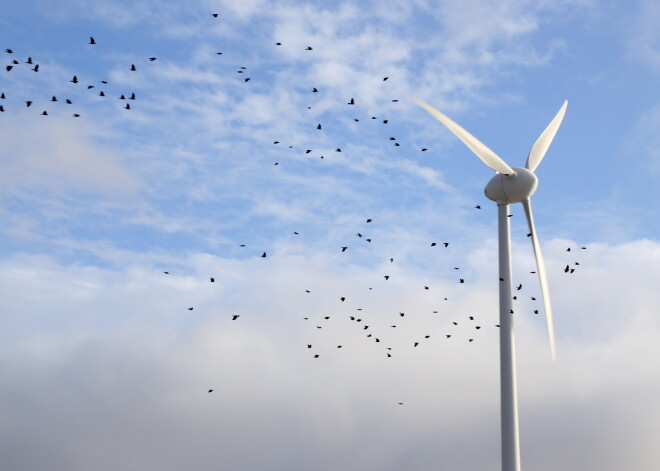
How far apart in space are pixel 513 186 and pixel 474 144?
5.34 meters

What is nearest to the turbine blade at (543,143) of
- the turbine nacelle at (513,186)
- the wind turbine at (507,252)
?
the wind turbine at (507,252)

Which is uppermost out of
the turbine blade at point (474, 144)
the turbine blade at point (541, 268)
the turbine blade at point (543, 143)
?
the turbine blade at point (543, 143)

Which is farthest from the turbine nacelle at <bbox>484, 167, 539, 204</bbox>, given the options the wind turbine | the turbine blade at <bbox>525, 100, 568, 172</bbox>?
the turbine blade at <bbox>525, 100, 568, 172</bbox>

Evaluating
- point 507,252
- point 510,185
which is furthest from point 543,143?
point 507,252

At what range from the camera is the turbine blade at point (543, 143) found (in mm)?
88000

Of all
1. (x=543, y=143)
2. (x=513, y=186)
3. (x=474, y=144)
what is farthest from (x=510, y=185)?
(x=543, y=143)

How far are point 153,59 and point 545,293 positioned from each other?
141 feet

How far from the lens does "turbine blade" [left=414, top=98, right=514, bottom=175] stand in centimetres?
8194

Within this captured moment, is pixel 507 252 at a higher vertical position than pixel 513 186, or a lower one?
lower

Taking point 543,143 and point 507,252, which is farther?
point 543,143

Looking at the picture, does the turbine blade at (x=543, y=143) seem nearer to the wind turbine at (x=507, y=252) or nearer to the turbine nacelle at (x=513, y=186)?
the wind turbine at (x=507, y=252)

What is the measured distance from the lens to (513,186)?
275 ft

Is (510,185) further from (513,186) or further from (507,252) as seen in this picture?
(507,252)

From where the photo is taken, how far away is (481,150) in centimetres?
8356
